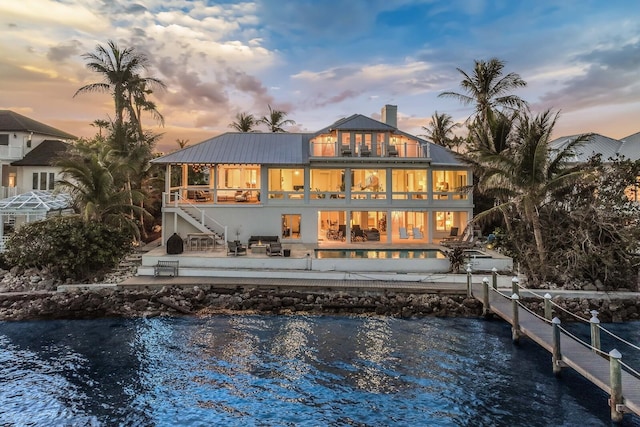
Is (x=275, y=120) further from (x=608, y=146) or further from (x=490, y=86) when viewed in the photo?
(x=608, y=146)

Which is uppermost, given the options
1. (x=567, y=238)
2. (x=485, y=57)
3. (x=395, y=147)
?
(x=485, y=57)

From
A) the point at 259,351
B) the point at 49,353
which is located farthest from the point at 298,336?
the point at 49,353

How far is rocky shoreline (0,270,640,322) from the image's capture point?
15648mm

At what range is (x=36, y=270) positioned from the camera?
18578 mm

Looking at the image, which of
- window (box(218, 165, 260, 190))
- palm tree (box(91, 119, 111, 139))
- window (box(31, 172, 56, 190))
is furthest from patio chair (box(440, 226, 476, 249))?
palm tree (box(91, 119, 111, 139))

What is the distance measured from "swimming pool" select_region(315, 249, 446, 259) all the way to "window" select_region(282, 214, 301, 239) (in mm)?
3664

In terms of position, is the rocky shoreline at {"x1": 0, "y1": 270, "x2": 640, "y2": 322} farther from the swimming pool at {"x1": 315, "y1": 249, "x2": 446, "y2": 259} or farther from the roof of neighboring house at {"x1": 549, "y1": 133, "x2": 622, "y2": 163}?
the roof of neighboring house at {"x1": 549, "y1": 133, "x2": 622, "y2": 163}

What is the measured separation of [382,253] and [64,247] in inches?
626

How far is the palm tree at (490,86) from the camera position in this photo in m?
25.9

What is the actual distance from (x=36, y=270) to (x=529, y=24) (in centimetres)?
3241

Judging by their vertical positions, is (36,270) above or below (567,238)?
below

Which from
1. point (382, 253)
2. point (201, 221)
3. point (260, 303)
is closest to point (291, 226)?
point (201, 221)

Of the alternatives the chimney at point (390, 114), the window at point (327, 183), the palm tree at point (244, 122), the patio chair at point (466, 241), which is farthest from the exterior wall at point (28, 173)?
the patio chair at point (466, 241)

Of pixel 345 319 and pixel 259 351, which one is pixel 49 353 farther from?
pixel 345 319
